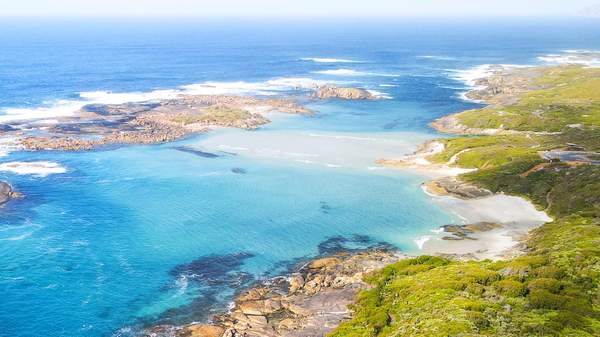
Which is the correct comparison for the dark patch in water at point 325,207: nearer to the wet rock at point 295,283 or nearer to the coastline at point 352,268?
the coastline at point 352,268

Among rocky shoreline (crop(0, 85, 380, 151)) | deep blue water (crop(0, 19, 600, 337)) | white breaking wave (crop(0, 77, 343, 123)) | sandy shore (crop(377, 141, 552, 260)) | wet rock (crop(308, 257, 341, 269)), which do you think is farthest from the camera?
white breaking wave (crop(0, 77, 343, 123))

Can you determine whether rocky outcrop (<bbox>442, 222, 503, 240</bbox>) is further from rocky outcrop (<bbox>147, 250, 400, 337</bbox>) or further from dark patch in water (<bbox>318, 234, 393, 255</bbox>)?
rocky outcrop (<bbox>147, 250, 400, 337</bbox>)

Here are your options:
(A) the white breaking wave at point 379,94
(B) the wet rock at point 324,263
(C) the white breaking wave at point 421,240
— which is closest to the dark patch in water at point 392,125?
(A) the white breaking wave at point 379,94

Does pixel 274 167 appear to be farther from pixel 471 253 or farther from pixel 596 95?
pixel 596 95

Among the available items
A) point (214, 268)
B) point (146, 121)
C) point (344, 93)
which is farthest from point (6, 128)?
point (344, 93)

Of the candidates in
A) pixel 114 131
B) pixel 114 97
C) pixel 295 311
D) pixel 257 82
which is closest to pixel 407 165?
pixel 295 311

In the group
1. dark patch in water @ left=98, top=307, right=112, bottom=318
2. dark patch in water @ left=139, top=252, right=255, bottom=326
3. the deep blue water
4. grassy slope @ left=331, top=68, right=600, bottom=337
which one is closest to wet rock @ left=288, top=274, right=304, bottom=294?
the deep blue water
